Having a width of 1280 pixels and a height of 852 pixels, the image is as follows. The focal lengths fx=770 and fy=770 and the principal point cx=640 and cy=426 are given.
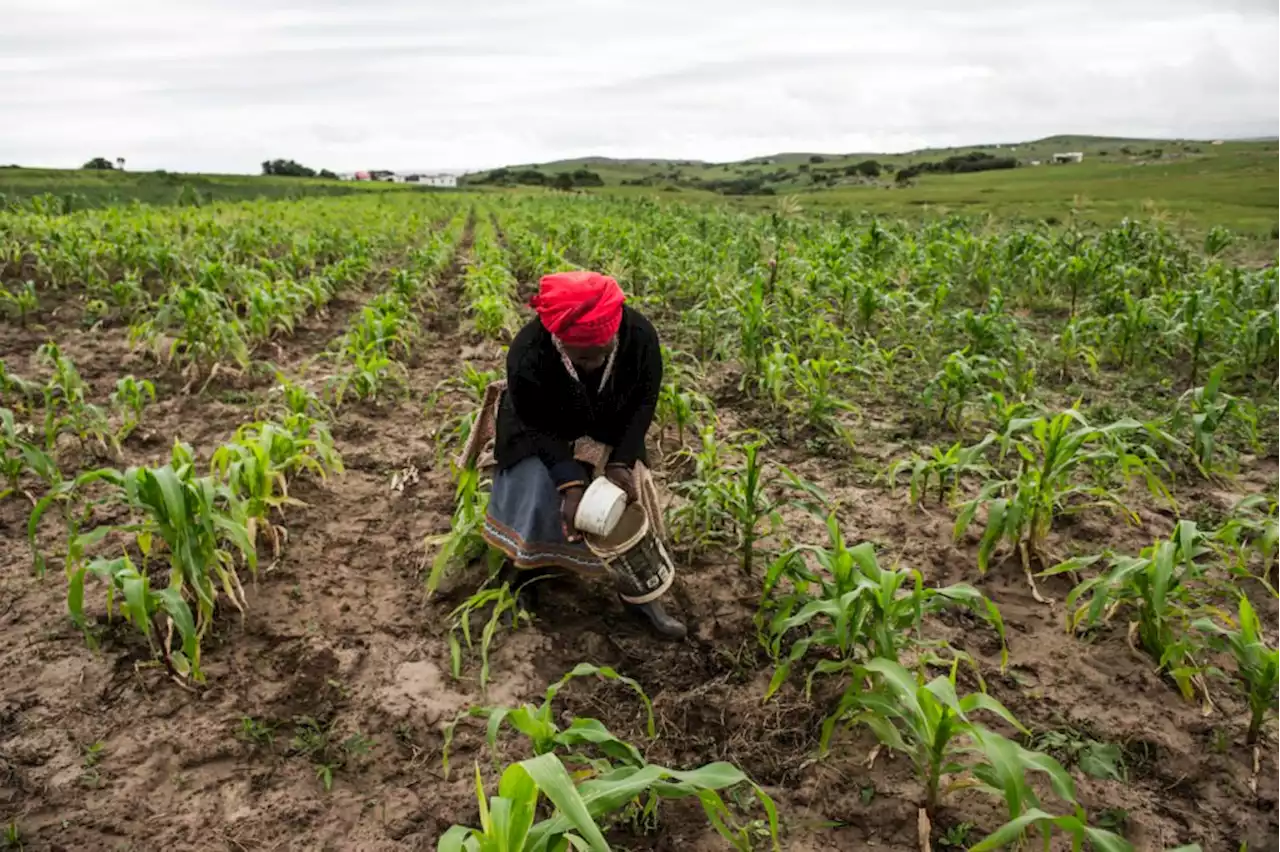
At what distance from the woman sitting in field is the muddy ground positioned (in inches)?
11.0

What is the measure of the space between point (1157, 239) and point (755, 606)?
26.6 feet

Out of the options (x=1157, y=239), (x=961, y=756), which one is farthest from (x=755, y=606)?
(x=1157, y=239)

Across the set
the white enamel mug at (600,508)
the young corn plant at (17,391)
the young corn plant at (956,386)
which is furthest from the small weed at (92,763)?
the young corn plant at (956,386)

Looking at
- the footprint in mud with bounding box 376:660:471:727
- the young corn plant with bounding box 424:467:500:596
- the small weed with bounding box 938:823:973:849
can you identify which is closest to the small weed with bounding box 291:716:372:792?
the footprint in mud with bounding box 376:660:471:727

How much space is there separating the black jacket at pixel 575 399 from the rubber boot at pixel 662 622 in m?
0.50

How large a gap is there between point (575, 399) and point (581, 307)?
1.19 ft

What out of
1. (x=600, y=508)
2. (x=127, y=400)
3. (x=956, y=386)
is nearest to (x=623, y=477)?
(x=600, y=508)

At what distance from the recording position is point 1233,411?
3.44 metres

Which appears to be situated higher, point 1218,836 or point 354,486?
point 354,486

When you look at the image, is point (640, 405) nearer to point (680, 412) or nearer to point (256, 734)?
point (680, 412)

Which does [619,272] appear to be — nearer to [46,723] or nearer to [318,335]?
[318,335]

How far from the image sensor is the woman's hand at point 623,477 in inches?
102

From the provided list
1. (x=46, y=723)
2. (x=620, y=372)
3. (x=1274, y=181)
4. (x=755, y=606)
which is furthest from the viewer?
(x=1274, y=181)

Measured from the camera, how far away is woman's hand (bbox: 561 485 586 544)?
2.50 meters
